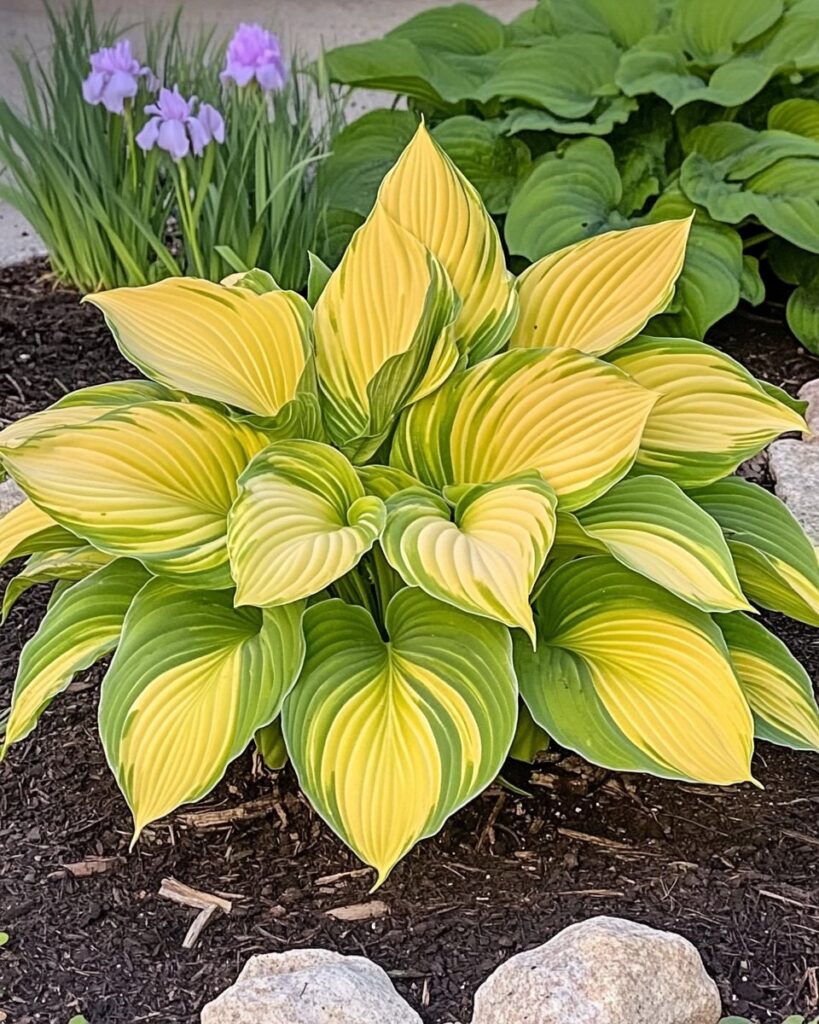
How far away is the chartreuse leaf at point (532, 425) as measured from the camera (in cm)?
150

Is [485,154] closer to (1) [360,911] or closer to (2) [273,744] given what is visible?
(2) [273,744]

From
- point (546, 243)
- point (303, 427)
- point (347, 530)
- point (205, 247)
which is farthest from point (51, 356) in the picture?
point (347, 530)

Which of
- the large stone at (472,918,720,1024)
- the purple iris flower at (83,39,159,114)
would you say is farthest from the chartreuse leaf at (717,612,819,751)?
the purple iris flower at (83,39,159,114)

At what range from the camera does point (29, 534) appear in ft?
5.42

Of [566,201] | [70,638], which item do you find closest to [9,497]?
[70,638]

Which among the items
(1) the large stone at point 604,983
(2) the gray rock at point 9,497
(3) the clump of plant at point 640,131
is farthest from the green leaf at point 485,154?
(1) the large stone at point 604,983

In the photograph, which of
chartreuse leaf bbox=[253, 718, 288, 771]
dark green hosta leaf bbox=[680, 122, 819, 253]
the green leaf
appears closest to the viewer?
chartreuse leaf bbox=[253, 718, 288, 771]

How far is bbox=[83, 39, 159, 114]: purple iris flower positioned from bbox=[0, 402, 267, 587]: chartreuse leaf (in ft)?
3.63

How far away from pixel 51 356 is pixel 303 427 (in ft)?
4.69

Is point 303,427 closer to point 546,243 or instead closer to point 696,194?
point 546,243

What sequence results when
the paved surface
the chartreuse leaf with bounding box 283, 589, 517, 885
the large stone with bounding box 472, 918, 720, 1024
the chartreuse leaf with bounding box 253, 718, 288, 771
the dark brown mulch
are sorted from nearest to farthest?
the large stone with bounding box 472, 918, 720, 1024, the chartreuse leaf with bounding box 283, 589, 517, 885, the dark brown mulch, the chartreuse leaf with bounding box 253, 718, 288, 771, the paved surface

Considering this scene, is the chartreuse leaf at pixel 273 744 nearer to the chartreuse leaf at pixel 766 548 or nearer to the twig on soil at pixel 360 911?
the twig on soil at pixel 360 911

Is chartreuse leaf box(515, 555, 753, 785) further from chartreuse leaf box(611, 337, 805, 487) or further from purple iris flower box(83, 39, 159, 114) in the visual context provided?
purple iris flower box(83, 39, 159, 114)

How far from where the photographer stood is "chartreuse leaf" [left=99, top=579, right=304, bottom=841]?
4.75ft
